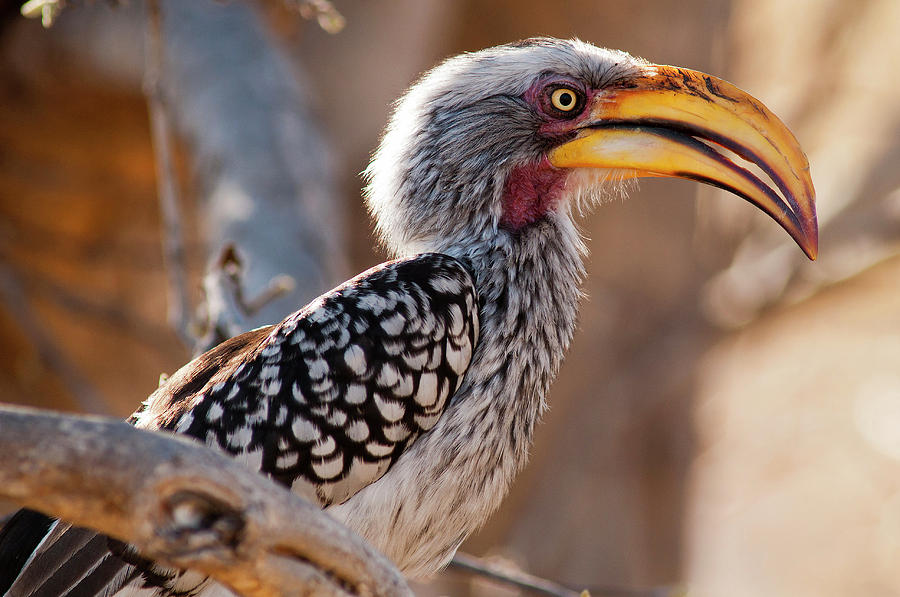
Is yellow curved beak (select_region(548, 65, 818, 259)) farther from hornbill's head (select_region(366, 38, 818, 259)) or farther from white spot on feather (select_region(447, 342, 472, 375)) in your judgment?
white spot on feather (select_region(447, 342, 472, 375))

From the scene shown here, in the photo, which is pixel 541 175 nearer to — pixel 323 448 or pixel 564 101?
pixel 564 101

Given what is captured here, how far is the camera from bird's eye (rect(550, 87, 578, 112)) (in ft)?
8.05

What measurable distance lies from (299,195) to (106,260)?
2.91m

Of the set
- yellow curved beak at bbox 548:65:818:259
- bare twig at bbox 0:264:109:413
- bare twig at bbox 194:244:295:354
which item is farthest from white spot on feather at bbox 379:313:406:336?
bare twig at bbox 0:264:109:413

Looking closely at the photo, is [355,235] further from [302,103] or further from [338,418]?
[338,418]

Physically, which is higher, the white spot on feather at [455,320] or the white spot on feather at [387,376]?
the white spot on feather at [455,320]

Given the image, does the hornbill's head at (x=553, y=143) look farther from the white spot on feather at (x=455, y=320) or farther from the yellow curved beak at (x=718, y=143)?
the white spot on feather at (x=455, y=320)

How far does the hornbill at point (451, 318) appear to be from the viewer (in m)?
2.07

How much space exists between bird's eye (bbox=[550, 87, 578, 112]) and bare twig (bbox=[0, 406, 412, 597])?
1434mm

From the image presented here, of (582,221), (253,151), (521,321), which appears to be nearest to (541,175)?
(521,321)

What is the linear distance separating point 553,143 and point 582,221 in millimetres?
4138

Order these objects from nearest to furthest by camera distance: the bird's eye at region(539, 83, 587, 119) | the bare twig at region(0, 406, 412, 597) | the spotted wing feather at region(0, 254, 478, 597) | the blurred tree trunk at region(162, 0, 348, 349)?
the bare twig at region(0, 406, 412, 597) → the spotted wing feather at region(0, 254, 478, 597) → the bird's eye at region(539, 83, 587, 119) → the blurred tree trunk at region(162, 0, 348, 349)

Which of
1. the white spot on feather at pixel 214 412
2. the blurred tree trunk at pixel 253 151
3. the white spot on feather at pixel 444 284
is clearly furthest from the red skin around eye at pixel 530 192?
the blurred tree trunk at pixel 253 151

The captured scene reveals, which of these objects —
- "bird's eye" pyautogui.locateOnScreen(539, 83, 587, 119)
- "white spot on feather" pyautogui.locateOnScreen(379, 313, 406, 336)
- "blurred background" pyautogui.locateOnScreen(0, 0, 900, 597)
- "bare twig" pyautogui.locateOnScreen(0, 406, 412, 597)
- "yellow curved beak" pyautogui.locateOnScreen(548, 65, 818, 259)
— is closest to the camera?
"bare twig" pyautogui.locateOnScreen(0, 406, 412, 597)
